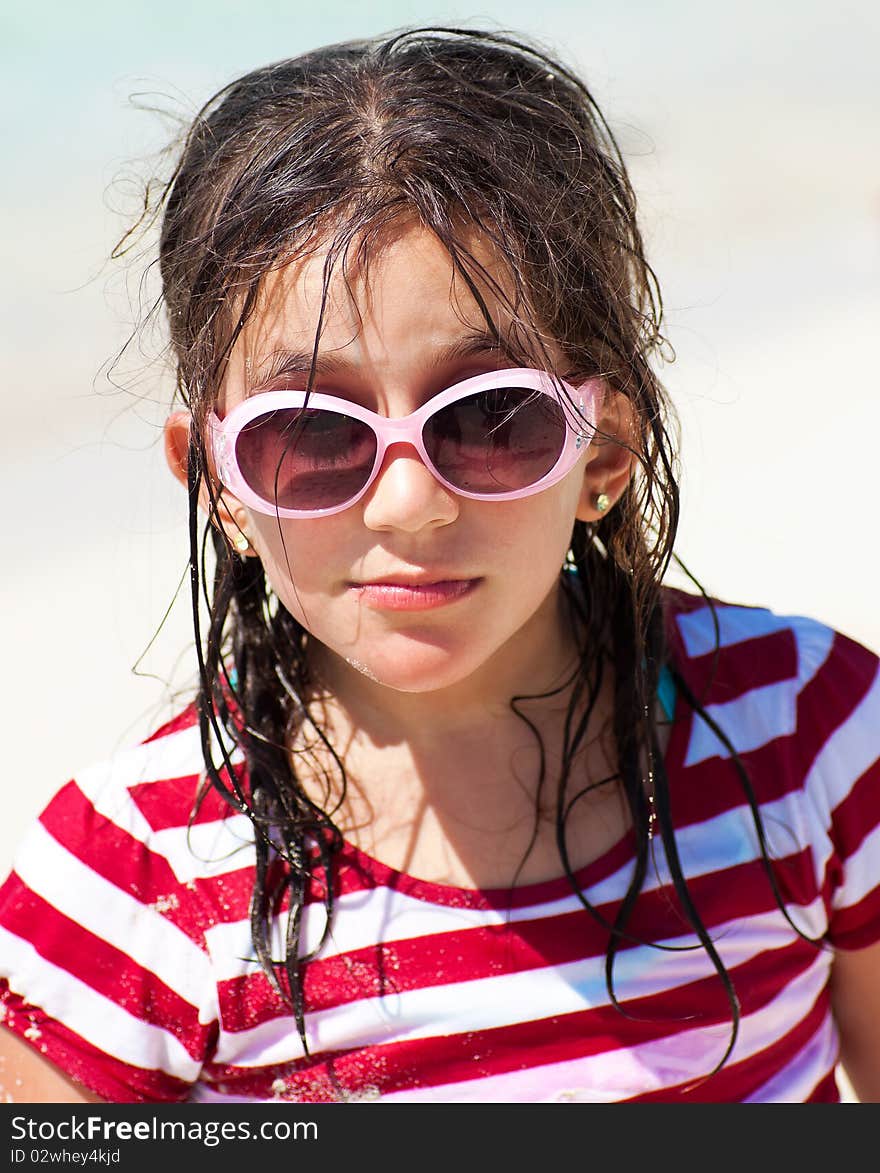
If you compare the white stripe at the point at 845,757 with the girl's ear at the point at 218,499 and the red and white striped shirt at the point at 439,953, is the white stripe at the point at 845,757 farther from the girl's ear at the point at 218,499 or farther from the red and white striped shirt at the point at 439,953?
the girl's ear at the point at 218,499

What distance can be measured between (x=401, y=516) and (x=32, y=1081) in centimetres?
85

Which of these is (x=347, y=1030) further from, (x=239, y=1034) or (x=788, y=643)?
(x=788, y=643)

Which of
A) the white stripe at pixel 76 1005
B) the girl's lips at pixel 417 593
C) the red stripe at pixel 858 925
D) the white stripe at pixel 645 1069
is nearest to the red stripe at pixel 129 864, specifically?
the white stripe at pixel 76 1005

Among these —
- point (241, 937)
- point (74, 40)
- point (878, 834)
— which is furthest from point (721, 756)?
point (74, 40)

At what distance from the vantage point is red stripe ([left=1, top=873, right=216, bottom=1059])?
165cm

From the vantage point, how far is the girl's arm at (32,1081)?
166 centimetres

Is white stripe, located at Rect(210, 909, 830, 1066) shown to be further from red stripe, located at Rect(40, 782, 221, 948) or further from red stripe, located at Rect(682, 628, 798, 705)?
red stripe, located at Rect(682, 628, 798, 705)

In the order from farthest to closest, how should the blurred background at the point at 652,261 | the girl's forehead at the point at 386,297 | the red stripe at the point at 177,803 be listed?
the blurred background at the point at 652,261 < the red stripe at the point at 177,803 < the girl's forehead at the point at 386,297

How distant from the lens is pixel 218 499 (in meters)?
1.68

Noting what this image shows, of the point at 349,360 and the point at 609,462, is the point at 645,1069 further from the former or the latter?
the point at 349,360

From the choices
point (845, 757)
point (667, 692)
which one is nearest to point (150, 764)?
point (667, 692)

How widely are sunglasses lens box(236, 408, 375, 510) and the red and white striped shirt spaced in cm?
47

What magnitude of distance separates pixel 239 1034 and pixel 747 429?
3.66 meters

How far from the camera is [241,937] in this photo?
1681mm
